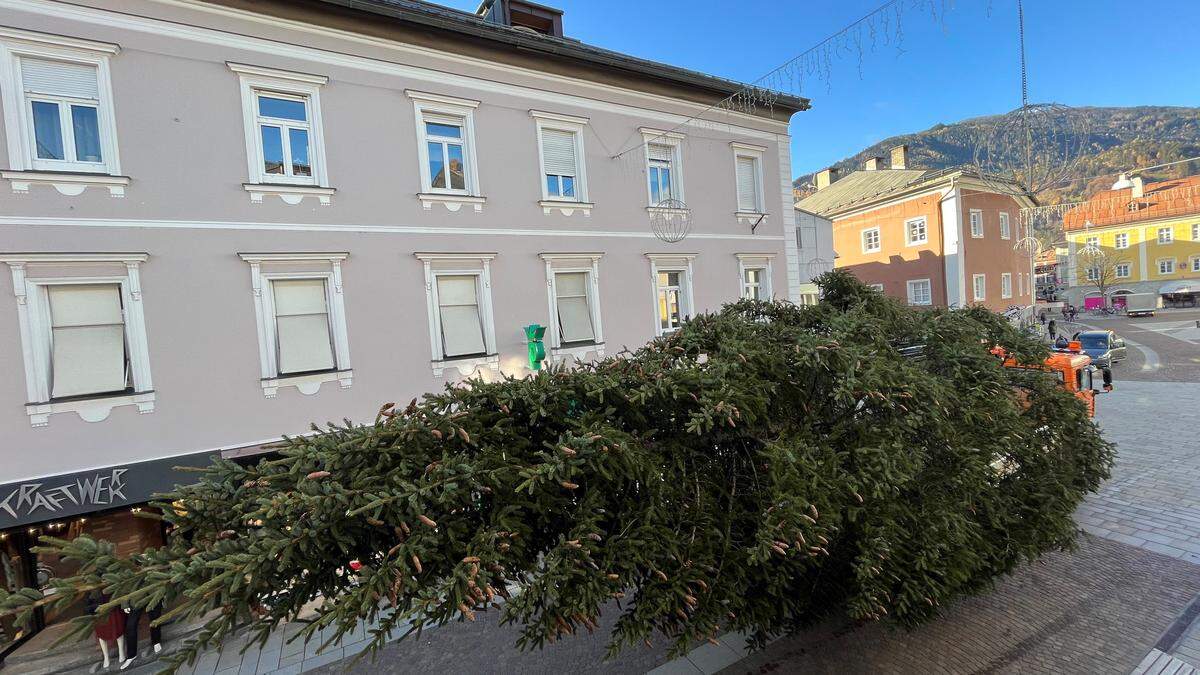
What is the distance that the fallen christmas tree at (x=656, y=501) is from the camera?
2318 millimetres

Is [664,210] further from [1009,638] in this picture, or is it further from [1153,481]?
[1153,481]

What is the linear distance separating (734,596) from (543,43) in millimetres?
11102

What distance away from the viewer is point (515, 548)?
2.58m

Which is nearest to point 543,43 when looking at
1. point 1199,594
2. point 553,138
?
point 553,138

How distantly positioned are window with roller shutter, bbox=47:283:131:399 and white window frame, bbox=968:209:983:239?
33.9 meters

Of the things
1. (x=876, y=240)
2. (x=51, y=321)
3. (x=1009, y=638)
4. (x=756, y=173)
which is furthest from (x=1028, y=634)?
(x=876, y=240)

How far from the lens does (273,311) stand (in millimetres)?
8484

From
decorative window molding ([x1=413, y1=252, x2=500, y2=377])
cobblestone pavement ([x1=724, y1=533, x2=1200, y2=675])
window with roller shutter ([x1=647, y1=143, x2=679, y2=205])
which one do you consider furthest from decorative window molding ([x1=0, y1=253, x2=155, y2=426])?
window with roller shutter ([x1=647, y1=143, x2=679, y2=205])

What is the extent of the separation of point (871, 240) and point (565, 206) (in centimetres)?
2575

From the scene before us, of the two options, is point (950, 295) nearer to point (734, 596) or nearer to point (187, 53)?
point (734, 596)

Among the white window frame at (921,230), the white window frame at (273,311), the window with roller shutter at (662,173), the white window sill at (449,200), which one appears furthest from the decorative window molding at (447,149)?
the white window frame at (921,230)

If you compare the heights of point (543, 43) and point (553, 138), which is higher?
point (543, 43)

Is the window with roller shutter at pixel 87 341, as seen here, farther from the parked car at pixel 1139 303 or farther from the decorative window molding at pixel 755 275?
the parked car at pixel 1139 303

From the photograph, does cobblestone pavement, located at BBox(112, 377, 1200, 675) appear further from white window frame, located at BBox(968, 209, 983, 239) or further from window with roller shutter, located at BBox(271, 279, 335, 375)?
white window frame, located at BBox(968, 209, 983, 239)
